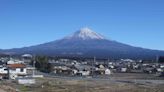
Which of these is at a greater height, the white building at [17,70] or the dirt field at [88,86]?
the white building at [17,70]

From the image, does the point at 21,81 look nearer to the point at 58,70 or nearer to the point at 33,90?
the point at 33,90

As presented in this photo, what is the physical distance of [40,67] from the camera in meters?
69.4

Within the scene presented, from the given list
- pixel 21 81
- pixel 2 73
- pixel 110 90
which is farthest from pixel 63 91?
pixel 2 73

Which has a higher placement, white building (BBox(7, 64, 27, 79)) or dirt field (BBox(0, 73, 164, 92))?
white building (BBox(7, 64, 27, 79))

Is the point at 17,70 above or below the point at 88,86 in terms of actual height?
above

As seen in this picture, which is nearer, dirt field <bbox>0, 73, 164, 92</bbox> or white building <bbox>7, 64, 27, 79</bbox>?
dirt field <bbox>0, 73, 164, 92</bbox>

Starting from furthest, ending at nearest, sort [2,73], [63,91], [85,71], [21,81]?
[85,71] → [2,73] → [21,81] → [63,91]

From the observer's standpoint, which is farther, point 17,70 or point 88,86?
point 17,70

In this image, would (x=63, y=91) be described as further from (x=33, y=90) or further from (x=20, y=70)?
(x=20, y=70)

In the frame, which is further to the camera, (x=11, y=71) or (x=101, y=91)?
(x=11, y=71)

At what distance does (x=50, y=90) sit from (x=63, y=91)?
1147mm

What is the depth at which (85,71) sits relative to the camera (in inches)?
2721

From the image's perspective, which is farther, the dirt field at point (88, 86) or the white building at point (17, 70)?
the white building at point (17, 70)

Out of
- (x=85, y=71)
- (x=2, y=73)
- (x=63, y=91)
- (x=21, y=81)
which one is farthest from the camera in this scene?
(x=85, y=71)
